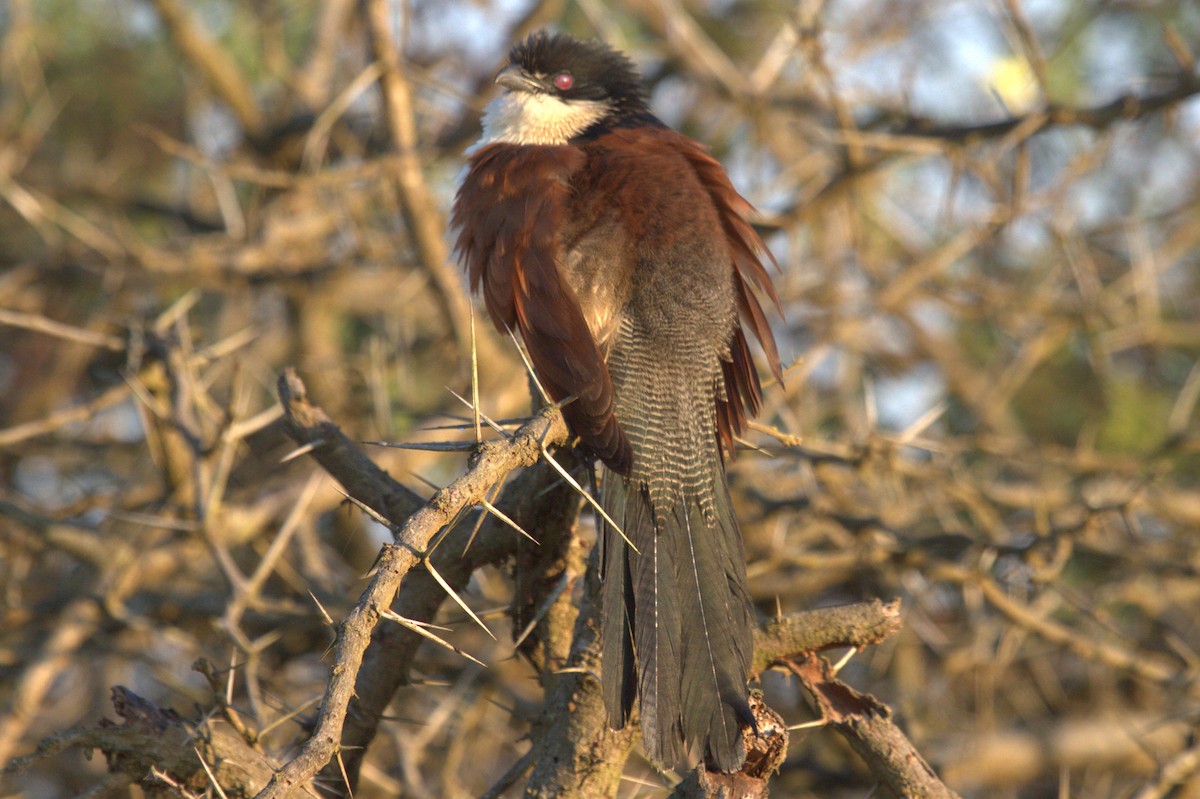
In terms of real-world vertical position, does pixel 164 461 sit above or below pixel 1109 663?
above

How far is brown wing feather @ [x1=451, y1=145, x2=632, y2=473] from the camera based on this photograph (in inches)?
93.7

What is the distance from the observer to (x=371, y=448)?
4.28 metres

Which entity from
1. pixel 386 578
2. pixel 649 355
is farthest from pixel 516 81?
pixel 386 578

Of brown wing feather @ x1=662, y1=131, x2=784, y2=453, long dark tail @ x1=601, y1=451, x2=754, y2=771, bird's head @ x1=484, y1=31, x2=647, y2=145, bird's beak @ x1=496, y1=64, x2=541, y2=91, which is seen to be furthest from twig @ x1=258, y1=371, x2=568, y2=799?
bird's beak @ x1=496, y1=64, x2=541, y2=91

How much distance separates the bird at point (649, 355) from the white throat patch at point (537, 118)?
0.04 m

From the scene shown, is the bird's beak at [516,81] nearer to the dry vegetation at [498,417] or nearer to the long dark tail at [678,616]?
the dry vegetation at [498,417]

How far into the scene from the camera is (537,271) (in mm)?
2621

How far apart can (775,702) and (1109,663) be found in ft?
3.72

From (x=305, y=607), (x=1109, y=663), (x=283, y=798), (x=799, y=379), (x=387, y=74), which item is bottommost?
(x=1109, y=663)

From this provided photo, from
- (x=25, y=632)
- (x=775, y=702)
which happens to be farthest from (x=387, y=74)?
(x=775, y=702)

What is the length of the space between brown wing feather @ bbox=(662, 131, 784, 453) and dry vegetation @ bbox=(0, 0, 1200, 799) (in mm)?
238

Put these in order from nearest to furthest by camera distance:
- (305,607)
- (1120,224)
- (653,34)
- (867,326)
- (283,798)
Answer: (283,798)
(305,607)
(1120,224)
(867,326)
(653,34)

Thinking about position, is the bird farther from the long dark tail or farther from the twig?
the twig

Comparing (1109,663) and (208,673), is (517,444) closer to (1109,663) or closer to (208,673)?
(208,673)
